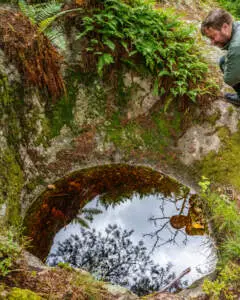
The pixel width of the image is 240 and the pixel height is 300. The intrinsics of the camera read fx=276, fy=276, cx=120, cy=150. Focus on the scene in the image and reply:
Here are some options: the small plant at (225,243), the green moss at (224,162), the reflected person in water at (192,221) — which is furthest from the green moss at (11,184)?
the green moss at (224,162)

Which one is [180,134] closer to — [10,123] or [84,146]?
[84,146]

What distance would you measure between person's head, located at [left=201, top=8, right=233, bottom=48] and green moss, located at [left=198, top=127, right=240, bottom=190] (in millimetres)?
2495

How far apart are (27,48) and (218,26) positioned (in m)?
3.18

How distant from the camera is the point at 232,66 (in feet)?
14.6

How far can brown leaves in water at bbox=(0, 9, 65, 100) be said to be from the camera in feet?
16.0

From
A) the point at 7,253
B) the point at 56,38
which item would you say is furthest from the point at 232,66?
the point at 7,253

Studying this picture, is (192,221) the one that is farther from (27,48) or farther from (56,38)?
(27,48)

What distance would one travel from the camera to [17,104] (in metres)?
5.33

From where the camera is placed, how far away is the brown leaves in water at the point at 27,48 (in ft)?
16.0

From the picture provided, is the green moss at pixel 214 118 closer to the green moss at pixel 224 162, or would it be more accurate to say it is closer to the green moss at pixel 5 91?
the green moss at pixel 224 162

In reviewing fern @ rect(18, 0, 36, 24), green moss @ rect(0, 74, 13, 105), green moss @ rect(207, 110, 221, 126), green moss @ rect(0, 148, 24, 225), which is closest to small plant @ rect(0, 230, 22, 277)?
green moss @ rect(0, 148, 24, 225)

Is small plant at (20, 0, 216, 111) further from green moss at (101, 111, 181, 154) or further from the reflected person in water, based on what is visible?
the reflected person in water

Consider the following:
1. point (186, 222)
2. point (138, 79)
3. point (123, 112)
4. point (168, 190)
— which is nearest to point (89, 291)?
point (186, 222)

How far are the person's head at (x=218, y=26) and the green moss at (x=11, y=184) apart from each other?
3.83 metres
